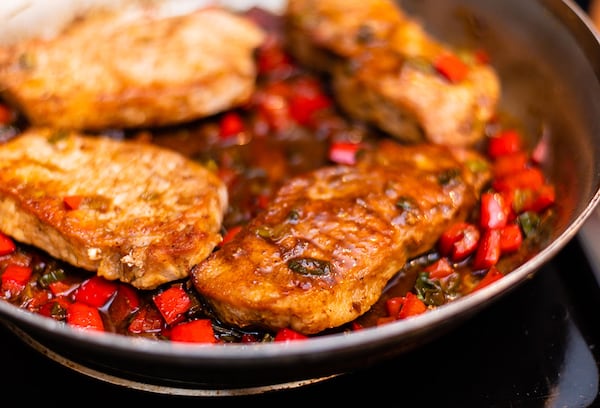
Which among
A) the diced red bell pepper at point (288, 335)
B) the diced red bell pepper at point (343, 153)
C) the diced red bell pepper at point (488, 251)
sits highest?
the diced red bell pepper at point (488, 251)

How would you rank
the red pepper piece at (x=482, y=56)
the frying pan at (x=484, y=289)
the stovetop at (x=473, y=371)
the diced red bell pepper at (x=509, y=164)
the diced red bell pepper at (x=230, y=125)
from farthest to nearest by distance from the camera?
the red pepper piece at (x=482, y=56)
the diced red bell pepper at (x=230, y=125)
the diced red bell pepper at (x=509, y=164)
the stovetop at (x=473, y=371)
the frying pan at (x=484, y=289)

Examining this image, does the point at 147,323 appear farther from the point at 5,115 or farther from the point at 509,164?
the point at 509,164

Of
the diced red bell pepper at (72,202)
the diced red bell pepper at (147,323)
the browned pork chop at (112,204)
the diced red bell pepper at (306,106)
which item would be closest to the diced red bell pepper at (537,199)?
the diced red bell pepper at (306,106)

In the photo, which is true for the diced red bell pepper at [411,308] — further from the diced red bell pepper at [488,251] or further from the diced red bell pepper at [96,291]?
the diced red bell pepper at [96,291]

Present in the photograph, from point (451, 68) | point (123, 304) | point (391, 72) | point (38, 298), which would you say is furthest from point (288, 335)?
point (451, 68)

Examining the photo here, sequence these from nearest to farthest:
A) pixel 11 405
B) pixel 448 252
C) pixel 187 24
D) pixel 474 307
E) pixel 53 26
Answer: pixel 474 307, pixel 11 405, pixel 448 252, pixel 187 24, pixel 53 26

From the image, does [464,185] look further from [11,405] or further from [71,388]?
[11,405]

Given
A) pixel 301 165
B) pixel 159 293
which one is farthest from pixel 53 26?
pixel 159 293

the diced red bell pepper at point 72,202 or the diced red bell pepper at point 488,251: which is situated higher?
the diced red bell pepper at point 488,251
